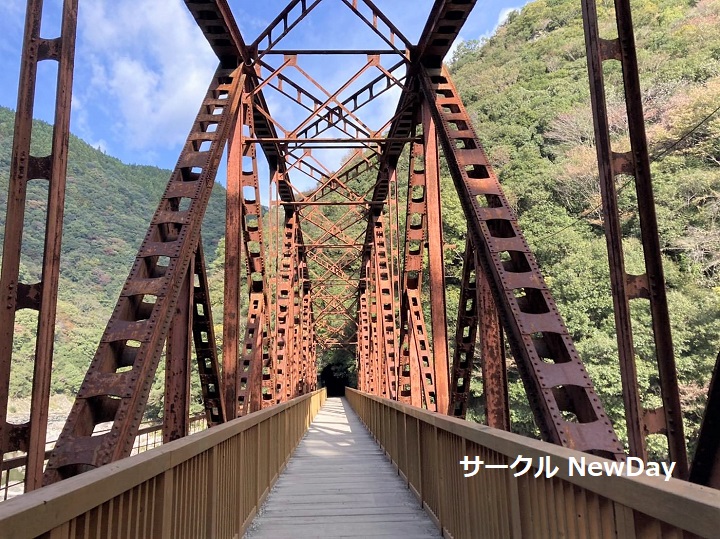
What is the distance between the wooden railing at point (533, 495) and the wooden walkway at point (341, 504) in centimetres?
27

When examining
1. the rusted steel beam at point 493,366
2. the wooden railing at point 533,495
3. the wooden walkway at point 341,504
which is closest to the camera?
the wooden railing at point 533,495

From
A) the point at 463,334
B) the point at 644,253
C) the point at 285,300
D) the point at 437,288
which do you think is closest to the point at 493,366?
the point at 463,334

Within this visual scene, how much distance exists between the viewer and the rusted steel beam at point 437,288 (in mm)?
7664

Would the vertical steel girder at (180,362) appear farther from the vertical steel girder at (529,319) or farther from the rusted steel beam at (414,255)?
the rusted steel beam at (414,255)

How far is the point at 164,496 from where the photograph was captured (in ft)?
7.66

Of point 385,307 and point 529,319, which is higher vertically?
point 385,307

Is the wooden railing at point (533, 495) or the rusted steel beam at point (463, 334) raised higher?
the rusted steel beam at point (463, 334)

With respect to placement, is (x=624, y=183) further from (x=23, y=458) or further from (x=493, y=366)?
(x=23, y=458)

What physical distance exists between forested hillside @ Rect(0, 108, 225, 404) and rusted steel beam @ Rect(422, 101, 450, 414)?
4038 centimetres

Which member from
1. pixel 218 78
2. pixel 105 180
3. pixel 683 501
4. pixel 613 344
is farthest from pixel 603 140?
pixel 105 180

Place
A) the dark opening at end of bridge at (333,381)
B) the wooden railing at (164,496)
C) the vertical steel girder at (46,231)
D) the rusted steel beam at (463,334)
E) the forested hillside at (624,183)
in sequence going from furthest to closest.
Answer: the dark opening at end of bridge at (333,381) → the forested hillside at (624,183) → the rusted steel beam at (463,334) → the vertical steel girder at (46,231) → the wooden railing at (164,496)

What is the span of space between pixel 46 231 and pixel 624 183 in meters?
30.1

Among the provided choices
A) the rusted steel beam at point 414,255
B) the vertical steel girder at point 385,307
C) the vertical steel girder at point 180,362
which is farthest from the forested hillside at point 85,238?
the vertical steel girder at point 180,362

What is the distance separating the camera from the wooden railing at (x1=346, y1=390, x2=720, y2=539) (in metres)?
1.26
